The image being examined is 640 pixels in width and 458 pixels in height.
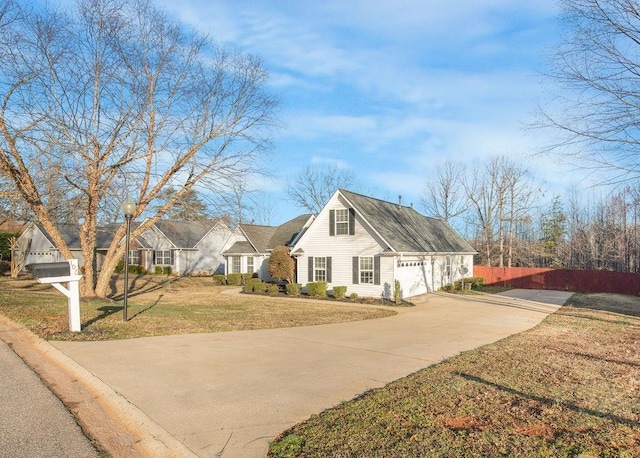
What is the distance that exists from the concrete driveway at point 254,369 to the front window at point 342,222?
971 cm

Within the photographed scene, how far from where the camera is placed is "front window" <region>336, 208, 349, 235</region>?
22016 mm

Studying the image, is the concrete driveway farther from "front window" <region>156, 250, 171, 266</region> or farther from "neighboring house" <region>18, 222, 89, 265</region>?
"neighboring house" <region>18, 222, 89, 265</region>

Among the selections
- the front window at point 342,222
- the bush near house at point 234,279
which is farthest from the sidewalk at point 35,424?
the bush near house at point 234,279

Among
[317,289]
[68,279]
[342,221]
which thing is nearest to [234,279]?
[317,289]

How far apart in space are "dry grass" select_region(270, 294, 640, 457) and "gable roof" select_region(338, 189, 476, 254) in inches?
518

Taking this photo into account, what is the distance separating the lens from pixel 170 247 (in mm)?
39188

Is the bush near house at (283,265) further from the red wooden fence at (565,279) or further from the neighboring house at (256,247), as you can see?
the red wooden fence at (565,279)

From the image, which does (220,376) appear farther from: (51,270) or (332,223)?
(332,223)

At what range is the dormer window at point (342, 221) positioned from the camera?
21859 millimetres

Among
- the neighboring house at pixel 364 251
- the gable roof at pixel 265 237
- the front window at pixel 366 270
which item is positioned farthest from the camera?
the gable roof at pixel 265 237

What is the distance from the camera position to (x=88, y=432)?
4.42 meters

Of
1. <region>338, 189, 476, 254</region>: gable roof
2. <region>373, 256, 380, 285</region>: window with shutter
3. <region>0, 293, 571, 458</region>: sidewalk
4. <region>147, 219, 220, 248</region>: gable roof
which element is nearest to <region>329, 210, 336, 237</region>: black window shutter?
<region>338, 189, 476, 254</region>: gable roof

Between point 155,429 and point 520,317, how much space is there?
542 inches

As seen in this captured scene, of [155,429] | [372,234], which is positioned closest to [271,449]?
[155,429]
